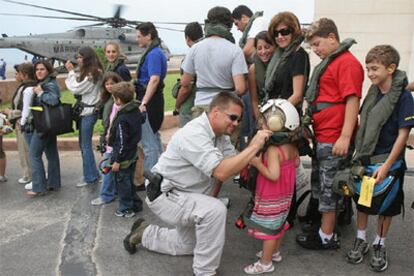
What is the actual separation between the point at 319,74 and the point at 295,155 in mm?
614

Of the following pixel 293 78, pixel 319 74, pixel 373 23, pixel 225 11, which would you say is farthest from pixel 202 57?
pixel 373 23

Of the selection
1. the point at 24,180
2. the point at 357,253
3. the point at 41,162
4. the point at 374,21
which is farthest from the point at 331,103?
the point at 374,21

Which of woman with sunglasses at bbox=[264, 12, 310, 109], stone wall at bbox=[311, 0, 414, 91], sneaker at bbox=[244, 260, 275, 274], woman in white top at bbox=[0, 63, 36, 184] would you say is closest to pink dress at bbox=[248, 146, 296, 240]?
sneaker at bbox=[244, 260, 275, 274]

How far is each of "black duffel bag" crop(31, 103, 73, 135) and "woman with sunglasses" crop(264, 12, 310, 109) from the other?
2.52m

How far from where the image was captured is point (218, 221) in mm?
2947

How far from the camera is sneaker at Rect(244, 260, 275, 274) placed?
10.3 ft

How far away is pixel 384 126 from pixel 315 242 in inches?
44.4

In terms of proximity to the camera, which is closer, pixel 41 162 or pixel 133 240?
pixel 133 240

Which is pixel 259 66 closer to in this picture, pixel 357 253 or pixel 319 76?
pixel 319 76

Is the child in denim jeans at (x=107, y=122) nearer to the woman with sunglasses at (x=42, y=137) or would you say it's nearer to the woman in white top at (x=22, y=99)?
the woman with sunglasses at (x=42, y=137)

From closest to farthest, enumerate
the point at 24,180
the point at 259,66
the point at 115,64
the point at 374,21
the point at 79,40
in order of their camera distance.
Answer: the point at 259,66, the point at 115,64, the point at 24,180, the point at 374,21, the point at 79,40

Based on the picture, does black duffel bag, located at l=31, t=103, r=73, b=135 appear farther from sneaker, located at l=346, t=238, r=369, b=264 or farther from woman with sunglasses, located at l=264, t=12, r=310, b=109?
sneaker, located at l=346, t=238, r=369, b=264

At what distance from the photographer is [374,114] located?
294cm

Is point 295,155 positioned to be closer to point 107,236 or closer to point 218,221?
point 218,221
